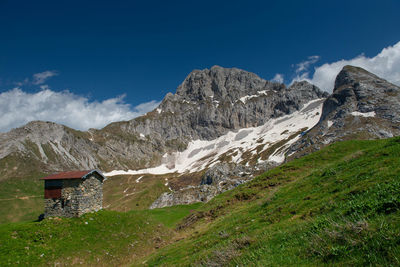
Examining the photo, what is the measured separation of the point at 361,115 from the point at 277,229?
172 m

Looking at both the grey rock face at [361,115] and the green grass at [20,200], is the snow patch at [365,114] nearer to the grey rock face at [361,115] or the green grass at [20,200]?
the grey rock face at [361,115]

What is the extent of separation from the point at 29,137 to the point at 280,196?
244130 millimetres

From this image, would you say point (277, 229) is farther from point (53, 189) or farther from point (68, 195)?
point (53, 189)

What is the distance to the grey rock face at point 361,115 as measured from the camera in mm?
114438

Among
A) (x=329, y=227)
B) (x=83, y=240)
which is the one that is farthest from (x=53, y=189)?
(x=329, y=227)

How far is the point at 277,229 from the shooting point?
1073 cm

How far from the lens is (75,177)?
88.7 ft

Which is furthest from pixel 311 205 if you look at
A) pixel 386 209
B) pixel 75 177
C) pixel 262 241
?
pixel 75 177

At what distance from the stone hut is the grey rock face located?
3750 inches

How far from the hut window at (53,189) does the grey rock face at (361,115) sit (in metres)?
97.7

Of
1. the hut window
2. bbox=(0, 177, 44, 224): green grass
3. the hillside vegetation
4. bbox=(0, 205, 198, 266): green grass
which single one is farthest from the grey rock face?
bbox=(0, 177, 44, 224): green grass

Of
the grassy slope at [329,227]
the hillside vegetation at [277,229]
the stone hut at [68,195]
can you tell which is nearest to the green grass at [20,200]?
the stone hut at [68,195]

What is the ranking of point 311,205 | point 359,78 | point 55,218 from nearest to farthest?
point 311,205 → point 55,218 → point 359,78

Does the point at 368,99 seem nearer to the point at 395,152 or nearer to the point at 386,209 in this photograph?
the point at 395,152
